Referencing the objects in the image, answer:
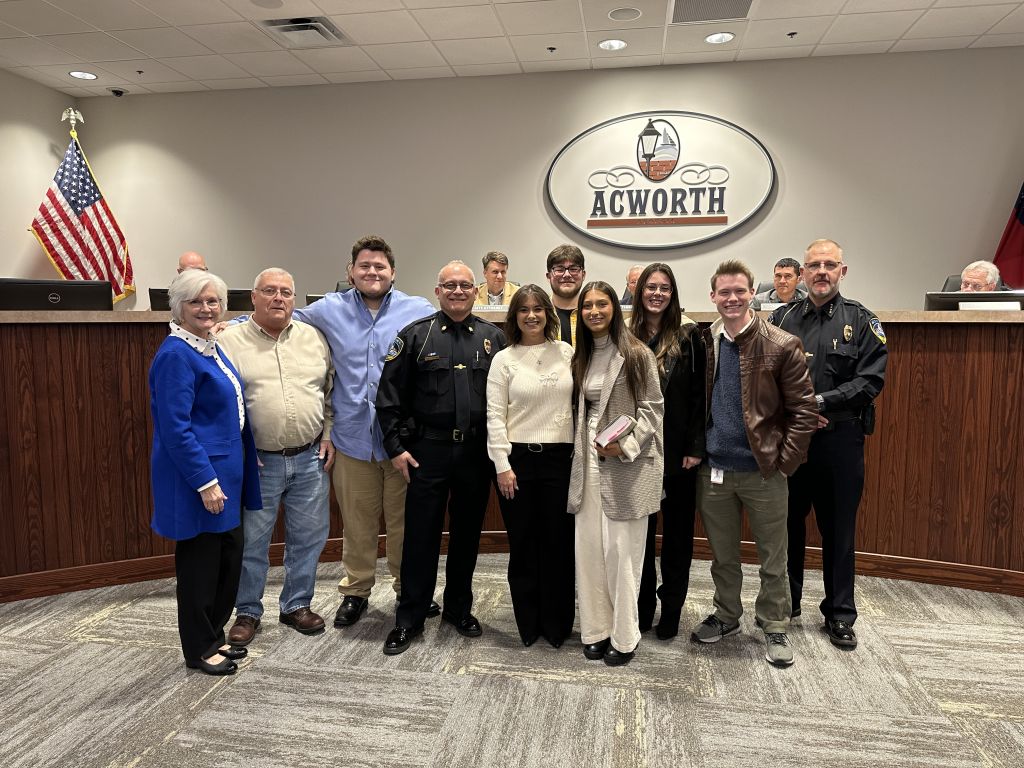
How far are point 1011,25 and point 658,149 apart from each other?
9.21 ft

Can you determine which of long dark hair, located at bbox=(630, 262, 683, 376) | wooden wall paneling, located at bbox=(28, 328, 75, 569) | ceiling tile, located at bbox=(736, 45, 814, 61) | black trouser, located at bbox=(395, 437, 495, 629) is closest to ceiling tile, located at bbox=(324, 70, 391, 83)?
ceiling tile, located at bbox=(736, 45, 814, 61)

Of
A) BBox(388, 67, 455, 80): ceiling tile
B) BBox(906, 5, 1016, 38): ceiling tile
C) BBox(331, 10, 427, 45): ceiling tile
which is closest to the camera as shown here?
BBox(906, 5, 1016, 38): ceiling tile

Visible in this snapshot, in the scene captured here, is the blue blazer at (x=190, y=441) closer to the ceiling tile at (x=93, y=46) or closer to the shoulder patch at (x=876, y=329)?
the shoulder patch at (x=876, y=329)

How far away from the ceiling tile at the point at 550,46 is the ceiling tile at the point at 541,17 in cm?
11

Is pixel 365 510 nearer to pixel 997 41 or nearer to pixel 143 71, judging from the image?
pixel 143 71

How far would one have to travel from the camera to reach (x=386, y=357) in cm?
267

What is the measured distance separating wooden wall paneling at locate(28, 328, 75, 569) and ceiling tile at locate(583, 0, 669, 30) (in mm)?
4173

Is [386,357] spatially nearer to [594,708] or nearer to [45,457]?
[594,708]

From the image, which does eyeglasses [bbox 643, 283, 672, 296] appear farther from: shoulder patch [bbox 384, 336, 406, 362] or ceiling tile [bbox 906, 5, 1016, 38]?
ceiling tile [bbox 906, 5, 1016, 38]

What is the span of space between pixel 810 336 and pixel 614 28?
12.2ft

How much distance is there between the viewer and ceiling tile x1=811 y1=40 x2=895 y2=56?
5504 mm

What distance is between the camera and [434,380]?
2.60 metres

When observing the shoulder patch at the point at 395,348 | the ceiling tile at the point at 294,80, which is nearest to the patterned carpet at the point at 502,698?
the shoulder patch at the point at 395,348

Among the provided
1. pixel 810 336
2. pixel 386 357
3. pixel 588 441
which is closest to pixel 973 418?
pixel 810 336
